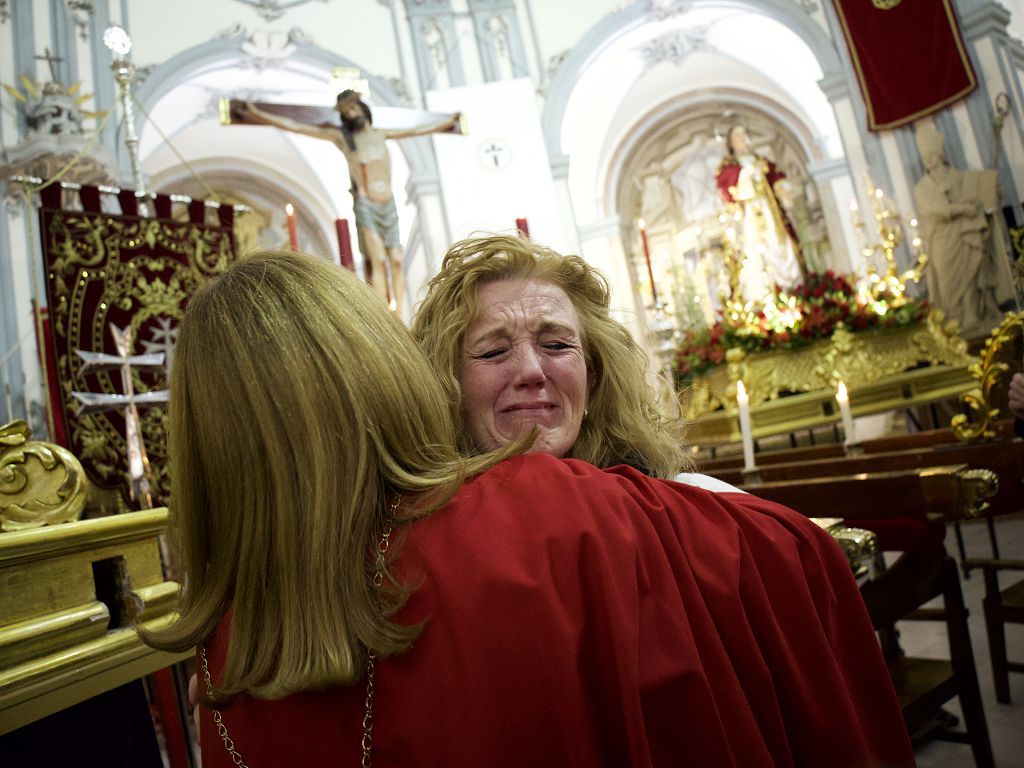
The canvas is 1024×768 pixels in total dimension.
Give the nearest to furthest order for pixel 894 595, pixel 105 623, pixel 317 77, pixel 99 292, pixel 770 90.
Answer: pixel 105 623, pixel 894 595, pixel 99 292, pixel 317 77, pixel 770 90

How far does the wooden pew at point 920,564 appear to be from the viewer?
192cm

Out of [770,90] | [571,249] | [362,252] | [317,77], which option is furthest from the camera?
[770,90]

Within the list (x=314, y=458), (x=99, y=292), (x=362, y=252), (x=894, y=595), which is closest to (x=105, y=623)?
(x=314, y=458)

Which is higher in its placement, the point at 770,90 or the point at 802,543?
the point at 770,90

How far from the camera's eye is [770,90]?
41.0ft

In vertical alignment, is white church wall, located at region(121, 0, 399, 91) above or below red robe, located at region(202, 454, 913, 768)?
above

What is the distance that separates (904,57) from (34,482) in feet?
30.7

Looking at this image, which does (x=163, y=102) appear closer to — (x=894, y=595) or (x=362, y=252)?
(x=362, y=252)

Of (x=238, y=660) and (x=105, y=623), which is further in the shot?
(x=105, y=623)

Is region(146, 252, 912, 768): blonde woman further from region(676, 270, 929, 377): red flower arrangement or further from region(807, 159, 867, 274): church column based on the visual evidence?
region(807, 159, 867, 274): church column

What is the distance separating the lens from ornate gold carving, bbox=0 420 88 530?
1.29 m

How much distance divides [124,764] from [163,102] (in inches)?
408

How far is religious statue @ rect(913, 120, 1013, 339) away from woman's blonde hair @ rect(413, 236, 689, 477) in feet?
24.3

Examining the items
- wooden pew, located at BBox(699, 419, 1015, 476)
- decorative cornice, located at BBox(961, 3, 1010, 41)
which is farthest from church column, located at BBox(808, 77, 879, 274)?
wooden pew, located at BBox(699, 419, 1015, 476)
